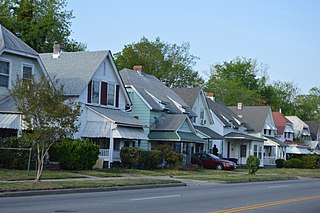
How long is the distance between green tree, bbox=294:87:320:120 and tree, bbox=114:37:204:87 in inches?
1322

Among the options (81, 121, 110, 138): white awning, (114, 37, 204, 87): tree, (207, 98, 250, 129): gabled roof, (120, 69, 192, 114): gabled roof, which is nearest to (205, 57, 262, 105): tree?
(114, 37, 204, 87): tree

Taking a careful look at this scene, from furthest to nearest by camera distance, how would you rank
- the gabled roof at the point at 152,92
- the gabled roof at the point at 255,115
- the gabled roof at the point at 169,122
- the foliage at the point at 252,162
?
the gabled roof at the point at 255,115, the gabled roof at the point at 152,92, the gabled roof at the point at 169,122, the foliage at the point at 252,162

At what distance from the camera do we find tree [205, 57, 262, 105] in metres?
98.0

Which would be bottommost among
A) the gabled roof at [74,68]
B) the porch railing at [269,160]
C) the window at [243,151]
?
the porch railing at [269,160]

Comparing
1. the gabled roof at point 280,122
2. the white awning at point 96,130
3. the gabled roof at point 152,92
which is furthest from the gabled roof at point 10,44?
the gabled roof at point 280,122

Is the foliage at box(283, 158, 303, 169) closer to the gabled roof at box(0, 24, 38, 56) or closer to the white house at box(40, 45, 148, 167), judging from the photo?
the white house at box(40, 45, 148, 167)

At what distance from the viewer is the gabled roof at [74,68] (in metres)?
39.2

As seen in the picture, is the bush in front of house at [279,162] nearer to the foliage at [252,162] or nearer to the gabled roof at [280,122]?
the gabled roof at [280,122]

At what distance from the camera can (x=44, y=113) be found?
75.6ft

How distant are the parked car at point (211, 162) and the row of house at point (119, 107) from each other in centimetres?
121

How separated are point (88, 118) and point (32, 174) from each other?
12534 mm

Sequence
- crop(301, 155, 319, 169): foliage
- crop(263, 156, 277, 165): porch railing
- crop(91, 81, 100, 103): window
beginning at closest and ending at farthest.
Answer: crop(91, 81, 100, 103): window
crop(301, 155, 319, 169): foliage
crop(263, 156, 277, 165): porch railing

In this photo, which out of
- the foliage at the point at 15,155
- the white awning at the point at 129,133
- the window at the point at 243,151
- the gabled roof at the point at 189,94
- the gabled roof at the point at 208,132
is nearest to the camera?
the foliage at the point at 15,155

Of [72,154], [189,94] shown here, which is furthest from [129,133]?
[189,94]
